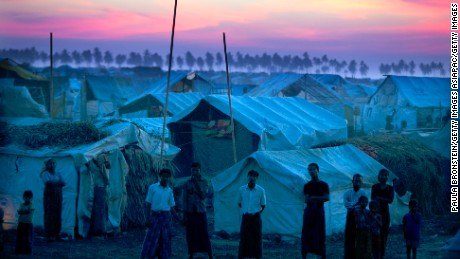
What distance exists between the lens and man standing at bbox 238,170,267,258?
9969 millimetres

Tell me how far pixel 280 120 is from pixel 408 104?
2509cm

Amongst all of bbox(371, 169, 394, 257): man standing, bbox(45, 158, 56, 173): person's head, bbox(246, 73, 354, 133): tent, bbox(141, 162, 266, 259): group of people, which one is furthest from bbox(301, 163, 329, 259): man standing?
bbox(246, 73, 354, 133): tent

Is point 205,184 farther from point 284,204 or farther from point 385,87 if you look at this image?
point 385,87

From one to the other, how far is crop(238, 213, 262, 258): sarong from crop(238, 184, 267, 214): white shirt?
0.10 m

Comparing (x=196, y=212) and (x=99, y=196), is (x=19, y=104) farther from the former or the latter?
(x=196, y=212)

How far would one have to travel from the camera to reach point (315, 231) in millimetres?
9898

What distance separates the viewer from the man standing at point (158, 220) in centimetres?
974

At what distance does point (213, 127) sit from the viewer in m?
20.7

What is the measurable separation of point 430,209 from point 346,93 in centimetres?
4787

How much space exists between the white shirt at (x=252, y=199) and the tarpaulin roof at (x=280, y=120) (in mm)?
9384

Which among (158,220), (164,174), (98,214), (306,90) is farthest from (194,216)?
(306,90)

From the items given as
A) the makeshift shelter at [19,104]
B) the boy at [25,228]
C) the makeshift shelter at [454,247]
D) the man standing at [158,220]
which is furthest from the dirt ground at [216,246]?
the makeshift shelter at [19,104]

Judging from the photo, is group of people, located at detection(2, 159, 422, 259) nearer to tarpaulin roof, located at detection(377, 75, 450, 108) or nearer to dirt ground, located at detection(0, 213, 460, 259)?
dirt ground, located at detection(0, 213, 460, 259)

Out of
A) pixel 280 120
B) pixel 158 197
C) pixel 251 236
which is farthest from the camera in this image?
pixel 280 120
